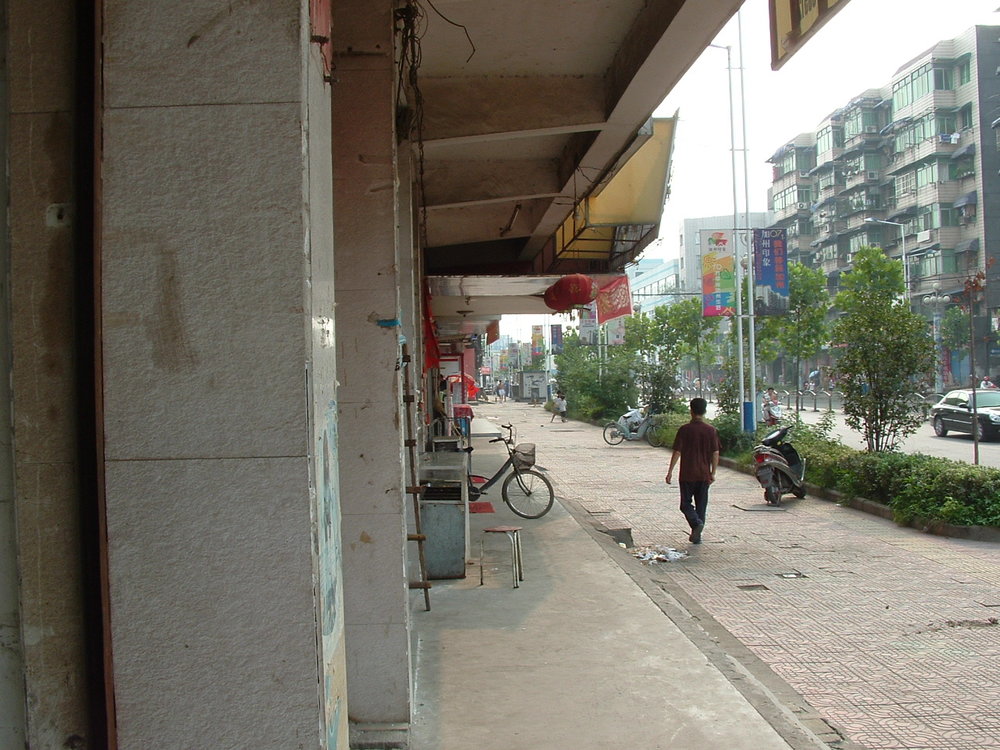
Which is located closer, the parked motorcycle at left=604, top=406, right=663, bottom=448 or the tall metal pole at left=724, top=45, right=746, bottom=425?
the tall metal pole at left=724, top=45, right=746, bottom=425

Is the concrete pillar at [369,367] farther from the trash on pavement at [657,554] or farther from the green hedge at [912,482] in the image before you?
the green hedge at [912,482]

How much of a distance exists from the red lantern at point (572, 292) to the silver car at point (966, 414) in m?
16.3

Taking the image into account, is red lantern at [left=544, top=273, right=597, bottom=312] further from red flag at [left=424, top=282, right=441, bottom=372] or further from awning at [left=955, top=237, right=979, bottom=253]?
Answer: awning at [left=955, top=237, right=979, bottom=253]

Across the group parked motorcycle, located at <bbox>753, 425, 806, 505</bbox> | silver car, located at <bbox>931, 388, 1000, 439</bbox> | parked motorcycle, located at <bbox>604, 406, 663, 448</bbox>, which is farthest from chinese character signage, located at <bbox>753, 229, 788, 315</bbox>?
silver car, located at <bbox>931, 388, 1000, 439</bbox>

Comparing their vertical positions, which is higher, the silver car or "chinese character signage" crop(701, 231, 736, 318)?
"chinese character signage" crop(701, 231, 736, 318)

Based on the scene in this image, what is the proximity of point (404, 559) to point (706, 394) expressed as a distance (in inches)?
Result: 2128

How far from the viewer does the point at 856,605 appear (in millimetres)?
7195

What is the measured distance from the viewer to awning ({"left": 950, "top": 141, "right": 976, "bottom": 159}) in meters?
Result: 45.1

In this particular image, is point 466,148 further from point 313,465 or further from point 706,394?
point 706,394

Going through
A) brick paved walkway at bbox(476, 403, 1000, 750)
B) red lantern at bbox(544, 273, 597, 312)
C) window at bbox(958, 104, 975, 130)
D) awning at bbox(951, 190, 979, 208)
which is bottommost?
brick paved walkway at bbox(476, 403, 1000, 750)

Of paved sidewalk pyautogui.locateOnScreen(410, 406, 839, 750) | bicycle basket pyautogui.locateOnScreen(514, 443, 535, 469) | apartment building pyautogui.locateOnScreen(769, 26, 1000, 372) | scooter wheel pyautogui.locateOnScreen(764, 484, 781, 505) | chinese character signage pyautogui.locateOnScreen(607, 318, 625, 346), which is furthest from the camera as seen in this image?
apartment building pyautogui.locateOnScreen(769, 26, 1000, 372)

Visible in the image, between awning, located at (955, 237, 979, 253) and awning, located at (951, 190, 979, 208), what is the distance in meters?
1.91

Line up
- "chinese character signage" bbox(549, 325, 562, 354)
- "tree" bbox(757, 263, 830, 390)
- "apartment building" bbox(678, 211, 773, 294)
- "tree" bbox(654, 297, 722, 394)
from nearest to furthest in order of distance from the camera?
"tree" bbox(757, 263, 830, 390) → "tree" bbox(654, 297, 722, 394) → "chinese character signage" bbox(549, 325, 562, 354) → "apartment building" bbox(678, 211, 773, 294)

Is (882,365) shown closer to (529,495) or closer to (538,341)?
(529,495)
